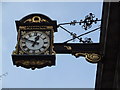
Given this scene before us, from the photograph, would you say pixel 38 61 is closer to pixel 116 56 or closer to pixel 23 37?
pixel 23 37

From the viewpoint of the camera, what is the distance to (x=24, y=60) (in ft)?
42.2

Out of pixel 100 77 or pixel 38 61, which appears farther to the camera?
pixel 100 77

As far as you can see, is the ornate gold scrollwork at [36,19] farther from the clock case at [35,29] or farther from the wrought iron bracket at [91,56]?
the wrought iron bracket at [91,56]

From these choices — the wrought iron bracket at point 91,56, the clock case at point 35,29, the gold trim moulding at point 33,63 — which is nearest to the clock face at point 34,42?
the clock case at point 35,29

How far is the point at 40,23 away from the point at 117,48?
2.29 meters

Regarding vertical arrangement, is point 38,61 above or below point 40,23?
below

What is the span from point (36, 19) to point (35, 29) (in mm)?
331

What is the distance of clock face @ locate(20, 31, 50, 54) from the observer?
42.9ft

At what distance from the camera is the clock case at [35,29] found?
1278 centimetres

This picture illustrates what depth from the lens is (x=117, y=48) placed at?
13469 mm

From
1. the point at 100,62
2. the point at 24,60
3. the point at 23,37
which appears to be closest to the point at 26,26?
the point at 23,37

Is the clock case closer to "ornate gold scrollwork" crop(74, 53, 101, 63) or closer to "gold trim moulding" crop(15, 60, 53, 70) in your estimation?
"gold trim moulding" crop(15, 60, 53, 70)

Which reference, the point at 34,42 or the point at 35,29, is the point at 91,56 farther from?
the point at 35,29

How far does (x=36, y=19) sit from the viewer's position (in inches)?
539
